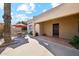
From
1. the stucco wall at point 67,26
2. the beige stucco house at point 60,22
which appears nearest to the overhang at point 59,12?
the beige stucco house at point 60,22

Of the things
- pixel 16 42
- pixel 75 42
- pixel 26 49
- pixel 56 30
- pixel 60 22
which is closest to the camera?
pixel 75 42

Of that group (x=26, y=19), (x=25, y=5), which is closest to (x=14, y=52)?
(x=26, y=19)

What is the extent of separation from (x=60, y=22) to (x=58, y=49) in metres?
0.81

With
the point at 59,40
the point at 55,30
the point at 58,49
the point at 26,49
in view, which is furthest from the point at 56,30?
the point at 26,49

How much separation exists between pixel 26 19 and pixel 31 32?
0.48 m

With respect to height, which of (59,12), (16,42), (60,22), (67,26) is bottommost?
(16,42)

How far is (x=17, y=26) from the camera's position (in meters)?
4.54

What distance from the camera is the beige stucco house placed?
457 centimetres

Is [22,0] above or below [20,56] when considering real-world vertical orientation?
above

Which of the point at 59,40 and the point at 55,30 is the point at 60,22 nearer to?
the point at 55,30

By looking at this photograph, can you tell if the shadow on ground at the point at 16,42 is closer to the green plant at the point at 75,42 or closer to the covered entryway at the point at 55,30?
the covered entryway at the point at 55,30

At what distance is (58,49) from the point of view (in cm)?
437

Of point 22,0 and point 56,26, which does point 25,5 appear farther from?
point 56,26

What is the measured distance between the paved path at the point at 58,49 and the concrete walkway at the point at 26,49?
0.12m
